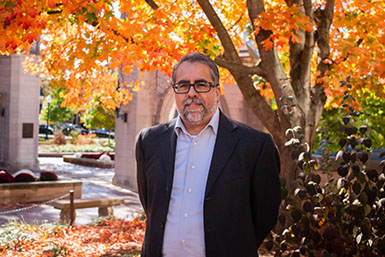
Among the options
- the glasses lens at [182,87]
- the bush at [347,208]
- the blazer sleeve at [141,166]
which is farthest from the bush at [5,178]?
the glasses lens at [182,87]

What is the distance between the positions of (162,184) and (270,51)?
435 centimetres

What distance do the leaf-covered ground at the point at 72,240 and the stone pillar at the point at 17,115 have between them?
42.0 feet

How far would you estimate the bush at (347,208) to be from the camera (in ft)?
13.5

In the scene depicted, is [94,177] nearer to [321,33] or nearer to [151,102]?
[151,102]

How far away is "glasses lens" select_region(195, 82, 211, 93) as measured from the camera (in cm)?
264

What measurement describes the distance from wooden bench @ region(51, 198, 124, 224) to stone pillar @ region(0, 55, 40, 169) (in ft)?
37.8

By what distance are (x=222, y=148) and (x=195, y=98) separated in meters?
0.34

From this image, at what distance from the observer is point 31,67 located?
9.98 metres

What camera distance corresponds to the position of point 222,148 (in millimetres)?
2611

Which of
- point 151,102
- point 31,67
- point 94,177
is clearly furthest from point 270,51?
point 94,177

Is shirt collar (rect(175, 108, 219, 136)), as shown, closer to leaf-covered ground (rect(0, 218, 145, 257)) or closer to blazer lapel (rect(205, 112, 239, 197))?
blazer lapel (rect(205, 112, 239, 197))

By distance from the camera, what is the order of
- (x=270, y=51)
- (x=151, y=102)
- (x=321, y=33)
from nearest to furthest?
(x=270, y=51) → (x=321, y=33) → (x=151, y=102)

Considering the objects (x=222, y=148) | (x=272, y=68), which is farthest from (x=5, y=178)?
(x=222, y=148)

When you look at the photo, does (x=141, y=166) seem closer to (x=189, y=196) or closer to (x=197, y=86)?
(x=189, y=196)
